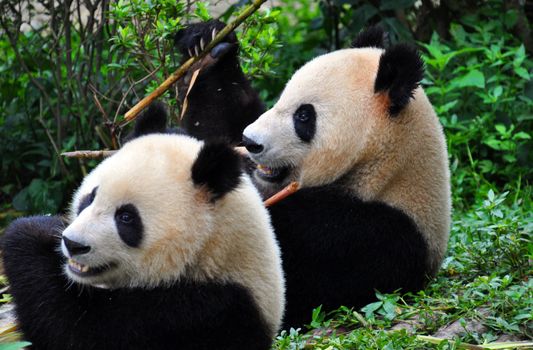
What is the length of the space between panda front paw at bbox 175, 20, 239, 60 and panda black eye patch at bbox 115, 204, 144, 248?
2666 mm

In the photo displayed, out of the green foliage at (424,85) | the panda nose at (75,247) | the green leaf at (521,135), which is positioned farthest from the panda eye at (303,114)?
the green leaf at (521,135)

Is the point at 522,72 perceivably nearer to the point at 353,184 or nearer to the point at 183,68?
the point at 353,184

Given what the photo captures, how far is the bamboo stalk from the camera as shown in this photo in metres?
5.66

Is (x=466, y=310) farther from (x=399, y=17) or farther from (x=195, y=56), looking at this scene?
(x=399, y=17)

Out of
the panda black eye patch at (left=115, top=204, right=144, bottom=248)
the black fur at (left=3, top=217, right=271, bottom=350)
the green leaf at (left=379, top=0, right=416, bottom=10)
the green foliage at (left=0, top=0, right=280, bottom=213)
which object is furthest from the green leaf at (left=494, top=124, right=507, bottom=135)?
the panda black eye patch at (left=115, top=204, right=144, bottom=248)

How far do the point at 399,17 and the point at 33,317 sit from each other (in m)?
5.75

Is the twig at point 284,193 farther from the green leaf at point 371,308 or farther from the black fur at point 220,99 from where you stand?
the black fur at point 220,99

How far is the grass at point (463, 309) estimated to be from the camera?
15.1 feet

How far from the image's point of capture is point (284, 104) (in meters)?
5.47

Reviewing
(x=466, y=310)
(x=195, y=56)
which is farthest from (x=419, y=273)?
(x=195, y=56)

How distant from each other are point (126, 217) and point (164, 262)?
0.80 feet

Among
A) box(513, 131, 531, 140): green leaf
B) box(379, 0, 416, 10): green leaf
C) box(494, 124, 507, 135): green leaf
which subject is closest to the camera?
box(513, 131, 531, 140): green leaf

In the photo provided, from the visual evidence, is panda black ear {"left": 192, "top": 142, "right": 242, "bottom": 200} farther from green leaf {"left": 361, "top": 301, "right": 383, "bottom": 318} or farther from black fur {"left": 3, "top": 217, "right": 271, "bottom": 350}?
green leaf {"left": 361, "top": 301, "right": 383, "bottom": 318}

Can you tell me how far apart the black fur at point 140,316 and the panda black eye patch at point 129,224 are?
0.24 m
